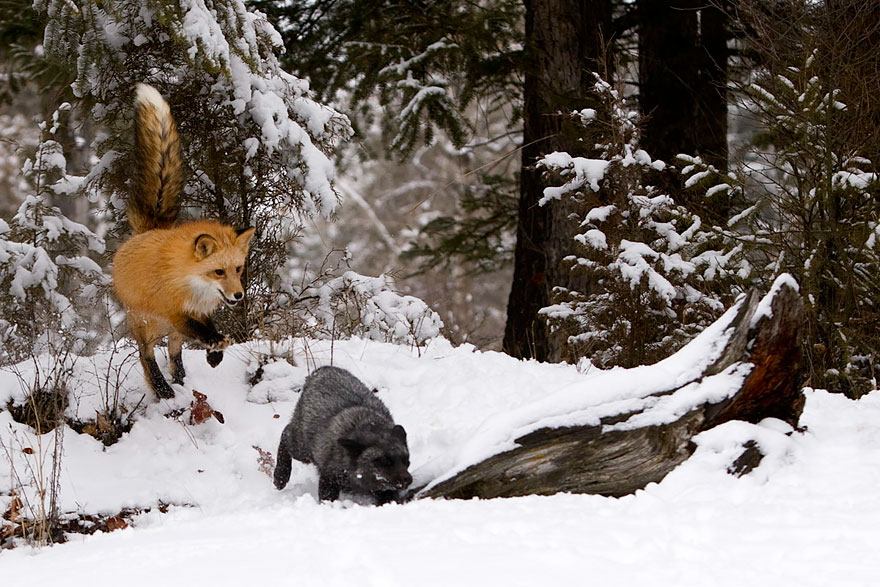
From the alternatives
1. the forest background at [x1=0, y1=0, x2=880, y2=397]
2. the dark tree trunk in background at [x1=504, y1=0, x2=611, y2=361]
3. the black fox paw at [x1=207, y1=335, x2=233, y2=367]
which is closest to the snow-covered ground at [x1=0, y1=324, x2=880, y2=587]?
the black fox paw at [x1=207, y1=335, x2=233, y2=367]

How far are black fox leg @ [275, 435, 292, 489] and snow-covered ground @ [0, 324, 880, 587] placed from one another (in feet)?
0.26

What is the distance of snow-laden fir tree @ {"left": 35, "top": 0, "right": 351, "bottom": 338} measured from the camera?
25.1 feet

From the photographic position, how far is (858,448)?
482cm

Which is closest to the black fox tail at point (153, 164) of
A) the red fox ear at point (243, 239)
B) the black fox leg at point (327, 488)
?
the red fox ear at point (243, 239)

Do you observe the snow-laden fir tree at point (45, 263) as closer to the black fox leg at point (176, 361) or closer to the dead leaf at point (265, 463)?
the black fox leg at point (176, 361)

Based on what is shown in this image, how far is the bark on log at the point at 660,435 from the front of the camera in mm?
4824

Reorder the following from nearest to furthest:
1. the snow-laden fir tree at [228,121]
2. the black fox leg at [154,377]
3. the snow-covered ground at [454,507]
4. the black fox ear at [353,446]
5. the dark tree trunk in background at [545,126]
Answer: the snow-covered ground at [454,507] < the black fox ear at [353,446] < the black fox leg at [154,377] < the snow-laden fir tree at [228,121] < the dark tree trunk in background at [545,126]

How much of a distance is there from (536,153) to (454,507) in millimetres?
7490

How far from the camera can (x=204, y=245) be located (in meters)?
6.45

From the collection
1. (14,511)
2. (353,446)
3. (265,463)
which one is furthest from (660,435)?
(14,511)

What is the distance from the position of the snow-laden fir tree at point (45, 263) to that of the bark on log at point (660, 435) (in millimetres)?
5731

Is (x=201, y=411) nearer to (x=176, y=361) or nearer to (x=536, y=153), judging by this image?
(x=176, y=361)

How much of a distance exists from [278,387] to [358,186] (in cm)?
2947

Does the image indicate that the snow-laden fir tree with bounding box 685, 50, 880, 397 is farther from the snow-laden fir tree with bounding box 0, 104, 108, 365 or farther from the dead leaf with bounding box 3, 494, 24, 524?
the snow-laden fir tree with bounding box 0, 104, 108, 365
